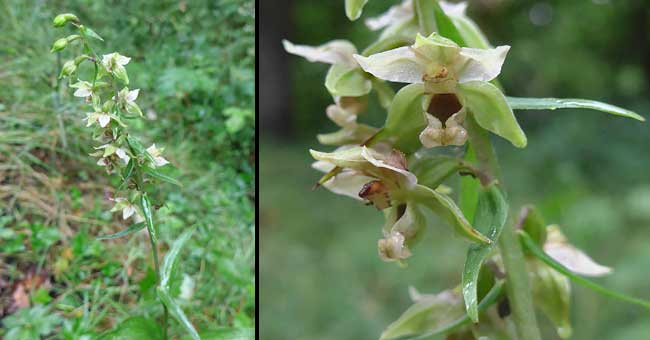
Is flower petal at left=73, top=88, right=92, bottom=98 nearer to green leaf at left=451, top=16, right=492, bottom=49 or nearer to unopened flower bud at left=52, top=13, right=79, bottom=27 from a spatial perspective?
unopened flower bud at left=52, top=13, right=79, bottom=27

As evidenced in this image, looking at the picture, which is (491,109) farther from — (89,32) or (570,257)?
(89,32)

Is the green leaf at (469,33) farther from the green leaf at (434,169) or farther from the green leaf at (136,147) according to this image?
the green leaf at (136,147)

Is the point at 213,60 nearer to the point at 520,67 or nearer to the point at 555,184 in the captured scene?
the point at 555,184

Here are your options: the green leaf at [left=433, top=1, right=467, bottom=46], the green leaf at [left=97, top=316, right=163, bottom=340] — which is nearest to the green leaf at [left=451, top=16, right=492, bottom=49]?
the green leaf at [left=433, top=1, right=467, bottom=46]

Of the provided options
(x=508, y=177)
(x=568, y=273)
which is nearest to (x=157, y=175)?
(x=568, y=273)

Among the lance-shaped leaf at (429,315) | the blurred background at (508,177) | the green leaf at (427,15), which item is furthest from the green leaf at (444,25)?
the blurred background at (508,177)

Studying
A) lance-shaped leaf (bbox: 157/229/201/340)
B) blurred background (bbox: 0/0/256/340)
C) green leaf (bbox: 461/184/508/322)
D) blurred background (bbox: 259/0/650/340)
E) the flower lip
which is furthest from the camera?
blurred background (bbox: 259/0/650/340)

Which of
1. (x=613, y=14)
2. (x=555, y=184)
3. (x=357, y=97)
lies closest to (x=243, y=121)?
(x=357, y=97)
